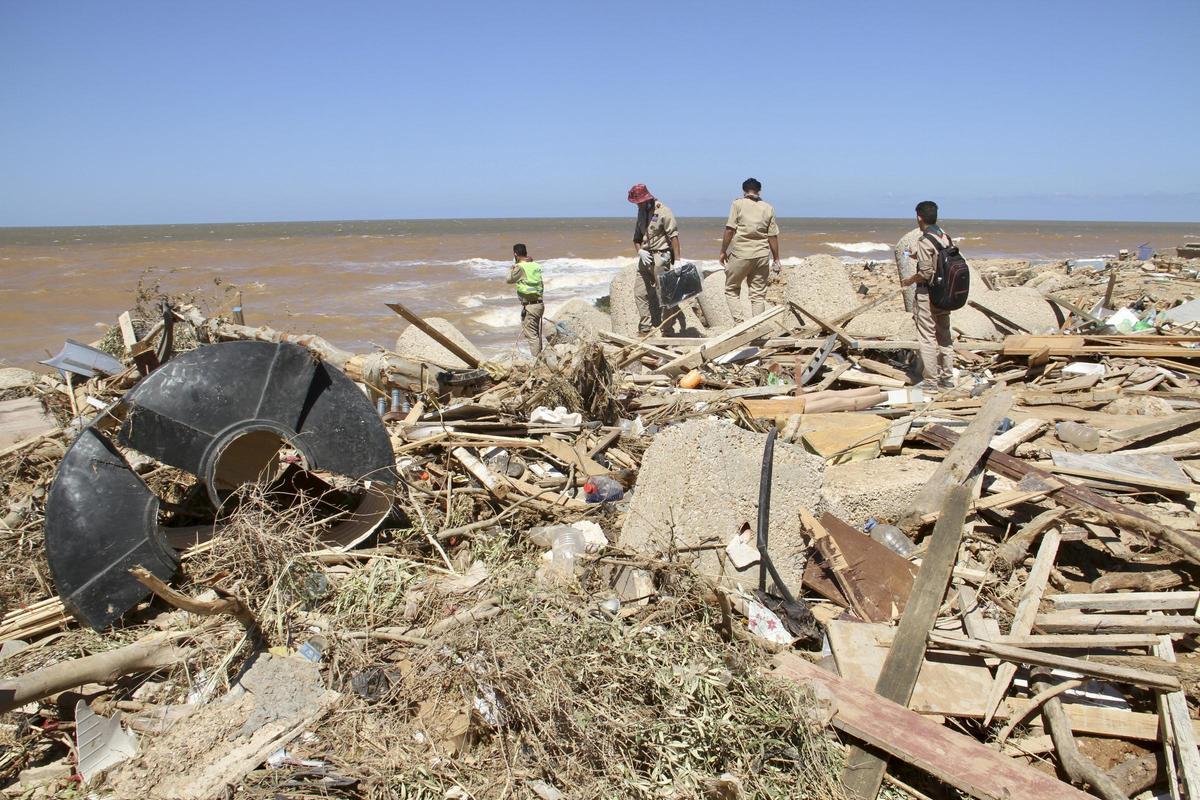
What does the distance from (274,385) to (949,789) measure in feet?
12.2

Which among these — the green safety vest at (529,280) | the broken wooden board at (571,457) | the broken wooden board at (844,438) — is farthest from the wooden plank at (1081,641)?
the green safety vest at (529,280)

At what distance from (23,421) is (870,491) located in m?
5.99

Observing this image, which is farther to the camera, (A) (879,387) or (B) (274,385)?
(A) (879,387)

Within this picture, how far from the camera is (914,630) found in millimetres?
Result: 3297

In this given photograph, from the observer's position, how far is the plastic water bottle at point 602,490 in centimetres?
472

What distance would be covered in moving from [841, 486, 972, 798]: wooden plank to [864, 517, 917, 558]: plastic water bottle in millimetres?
265

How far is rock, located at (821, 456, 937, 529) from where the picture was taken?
4312mm

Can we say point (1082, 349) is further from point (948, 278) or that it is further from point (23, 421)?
point (23, 421)

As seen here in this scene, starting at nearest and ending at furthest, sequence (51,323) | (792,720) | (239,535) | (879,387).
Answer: (792,720)
(239,535)
(879,387)
(51,323)

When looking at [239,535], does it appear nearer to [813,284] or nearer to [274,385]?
[274,385]

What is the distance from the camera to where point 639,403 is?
6.42m

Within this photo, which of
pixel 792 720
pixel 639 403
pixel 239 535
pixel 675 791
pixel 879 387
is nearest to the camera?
pixel 675 791

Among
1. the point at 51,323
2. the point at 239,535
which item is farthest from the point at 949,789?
the point at 51,323

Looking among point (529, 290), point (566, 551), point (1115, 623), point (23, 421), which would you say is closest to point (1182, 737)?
point (1115, 623)
